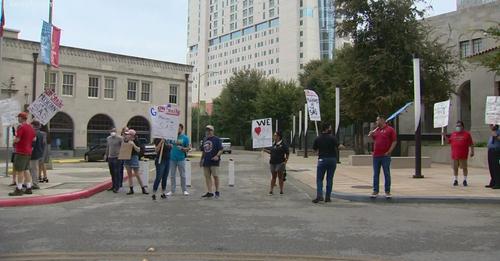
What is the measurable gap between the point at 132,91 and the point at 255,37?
117490 millimetres

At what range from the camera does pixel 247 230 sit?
8508mm

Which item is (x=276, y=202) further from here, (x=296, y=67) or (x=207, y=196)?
(x=296, y=67)

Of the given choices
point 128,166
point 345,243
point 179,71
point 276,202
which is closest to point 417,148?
point 276,202

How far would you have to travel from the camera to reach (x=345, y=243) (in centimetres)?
751

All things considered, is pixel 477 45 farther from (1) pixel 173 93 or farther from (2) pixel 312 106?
(1) pixel 173 93

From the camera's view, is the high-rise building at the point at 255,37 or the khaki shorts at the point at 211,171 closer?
the khaki shorts at the point at 211,171

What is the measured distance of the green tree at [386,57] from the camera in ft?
85.5

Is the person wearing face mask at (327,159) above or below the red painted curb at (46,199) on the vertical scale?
above

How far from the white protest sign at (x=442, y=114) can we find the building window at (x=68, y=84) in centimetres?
3432

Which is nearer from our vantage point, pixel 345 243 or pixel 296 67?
pixel 345 243

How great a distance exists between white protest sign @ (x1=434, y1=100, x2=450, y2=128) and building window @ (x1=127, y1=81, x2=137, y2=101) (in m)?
35.6

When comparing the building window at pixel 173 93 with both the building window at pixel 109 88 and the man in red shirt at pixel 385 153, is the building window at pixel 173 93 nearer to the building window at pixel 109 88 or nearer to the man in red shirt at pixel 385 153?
the building window at pixel 109 88

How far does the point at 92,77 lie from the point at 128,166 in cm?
3631

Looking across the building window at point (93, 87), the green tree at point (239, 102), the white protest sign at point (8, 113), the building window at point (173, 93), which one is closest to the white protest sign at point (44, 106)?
the white protest sign at point (8, 113)
